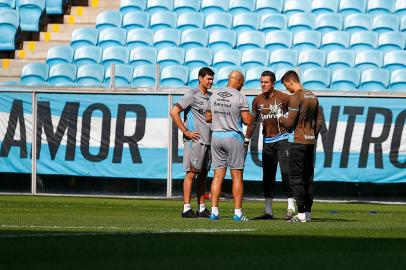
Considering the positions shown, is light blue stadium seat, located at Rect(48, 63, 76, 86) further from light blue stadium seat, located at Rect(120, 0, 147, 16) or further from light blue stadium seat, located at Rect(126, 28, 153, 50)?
light blue stadium seat, located at Rect(120, 0, 147, 16)

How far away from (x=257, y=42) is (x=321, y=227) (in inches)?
480

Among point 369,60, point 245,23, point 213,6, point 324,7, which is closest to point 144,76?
point 245,23

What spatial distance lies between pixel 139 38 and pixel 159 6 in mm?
1535

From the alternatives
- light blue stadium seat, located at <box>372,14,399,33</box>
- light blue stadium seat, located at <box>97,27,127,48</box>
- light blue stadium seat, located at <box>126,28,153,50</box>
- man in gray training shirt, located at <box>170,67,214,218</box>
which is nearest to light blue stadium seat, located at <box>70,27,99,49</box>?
light blue stadium seat, located at <box>97,27,127,48</box>

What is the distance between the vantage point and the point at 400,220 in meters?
13.5

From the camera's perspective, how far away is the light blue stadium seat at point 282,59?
72.7ft

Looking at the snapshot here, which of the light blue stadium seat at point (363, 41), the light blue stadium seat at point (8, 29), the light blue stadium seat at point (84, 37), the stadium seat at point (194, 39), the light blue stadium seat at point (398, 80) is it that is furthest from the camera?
the light blue stadium seat at point (8, 29)

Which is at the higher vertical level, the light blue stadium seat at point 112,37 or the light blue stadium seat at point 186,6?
the light blue stadium seat at point 186,6

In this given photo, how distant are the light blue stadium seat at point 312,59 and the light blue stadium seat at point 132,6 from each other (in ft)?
15.8

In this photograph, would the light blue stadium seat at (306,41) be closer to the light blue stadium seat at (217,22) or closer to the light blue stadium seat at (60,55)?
the light blue stadium seat at (217,22)

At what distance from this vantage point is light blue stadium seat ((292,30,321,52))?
22922 mm

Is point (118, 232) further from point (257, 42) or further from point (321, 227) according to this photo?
point (257, 42)

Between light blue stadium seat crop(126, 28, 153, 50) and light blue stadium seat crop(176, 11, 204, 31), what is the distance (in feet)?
2.37

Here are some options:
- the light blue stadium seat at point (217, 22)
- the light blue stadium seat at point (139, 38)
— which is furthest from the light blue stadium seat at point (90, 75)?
the light blue stadium seat at point (217, 22)
